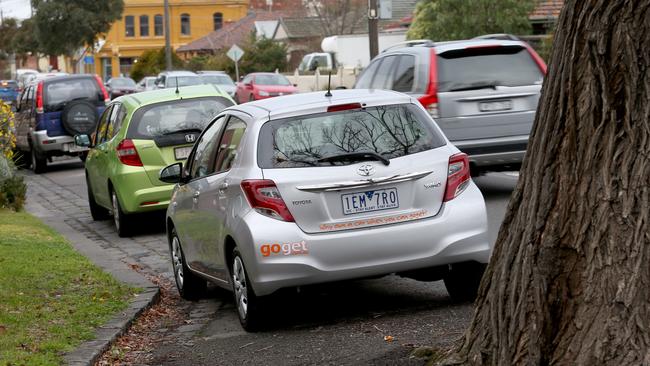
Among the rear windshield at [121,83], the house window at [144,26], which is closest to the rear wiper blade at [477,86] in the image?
the rear windshield at [121,83]

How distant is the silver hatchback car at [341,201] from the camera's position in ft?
26.0

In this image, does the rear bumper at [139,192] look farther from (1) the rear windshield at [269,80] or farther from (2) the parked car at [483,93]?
(1) the rear windshield at [269,80]

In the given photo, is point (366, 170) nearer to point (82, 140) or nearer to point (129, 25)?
point (82, 140)

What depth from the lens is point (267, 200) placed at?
26.2ft

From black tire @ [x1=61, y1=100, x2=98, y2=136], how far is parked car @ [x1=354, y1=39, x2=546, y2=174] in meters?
11.0

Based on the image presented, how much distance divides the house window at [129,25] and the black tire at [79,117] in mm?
83049

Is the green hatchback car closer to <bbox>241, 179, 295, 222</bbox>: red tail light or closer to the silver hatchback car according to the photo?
the silver hatchback car

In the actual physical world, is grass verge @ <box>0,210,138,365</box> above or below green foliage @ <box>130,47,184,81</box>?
below

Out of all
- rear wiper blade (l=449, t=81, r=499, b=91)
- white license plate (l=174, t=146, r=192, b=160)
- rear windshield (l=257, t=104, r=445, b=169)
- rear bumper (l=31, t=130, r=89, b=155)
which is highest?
rear wiper blade (l=449, t=81, r=499, b=91)

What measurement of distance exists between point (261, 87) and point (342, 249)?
1502 inches

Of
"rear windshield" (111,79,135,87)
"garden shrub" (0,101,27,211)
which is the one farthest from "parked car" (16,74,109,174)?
"rear windshield" (111,79,135,87)

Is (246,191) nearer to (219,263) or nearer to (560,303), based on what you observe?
(219,263)

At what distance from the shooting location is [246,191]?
809 cm

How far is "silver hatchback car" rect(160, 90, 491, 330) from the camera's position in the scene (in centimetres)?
794
